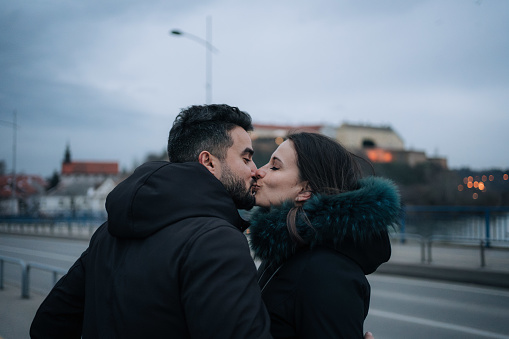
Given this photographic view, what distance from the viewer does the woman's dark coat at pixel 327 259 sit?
4.74 ft

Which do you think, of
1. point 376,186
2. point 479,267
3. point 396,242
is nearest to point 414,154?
point 396,242

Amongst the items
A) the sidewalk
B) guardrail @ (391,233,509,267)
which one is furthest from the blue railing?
the sidewalk

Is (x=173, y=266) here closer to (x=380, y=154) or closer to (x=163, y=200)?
(x=163, y=200)

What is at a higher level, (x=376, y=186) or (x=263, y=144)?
(x=263, y=144)

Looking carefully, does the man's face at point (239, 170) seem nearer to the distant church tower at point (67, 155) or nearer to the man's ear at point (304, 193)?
the man's ear at point (304, 193)

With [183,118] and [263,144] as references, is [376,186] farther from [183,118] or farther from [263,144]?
[263,144]

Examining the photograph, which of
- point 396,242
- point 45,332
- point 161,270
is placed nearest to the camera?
point 161,270

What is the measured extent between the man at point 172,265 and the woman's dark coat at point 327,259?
215mm

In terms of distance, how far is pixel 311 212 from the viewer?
1700 mm

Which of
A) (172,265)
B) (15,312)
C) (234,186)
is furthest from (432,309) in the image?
(172,265)

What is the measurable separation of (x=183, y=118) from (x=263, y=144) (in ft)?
224

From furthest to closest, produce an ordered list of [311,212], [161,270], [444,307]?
1. [444,307]
2. [311,212]
3. [161,270]

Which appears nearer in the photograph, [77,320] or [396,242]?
[77,320]

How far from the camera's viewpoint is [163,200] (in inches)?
56.0
